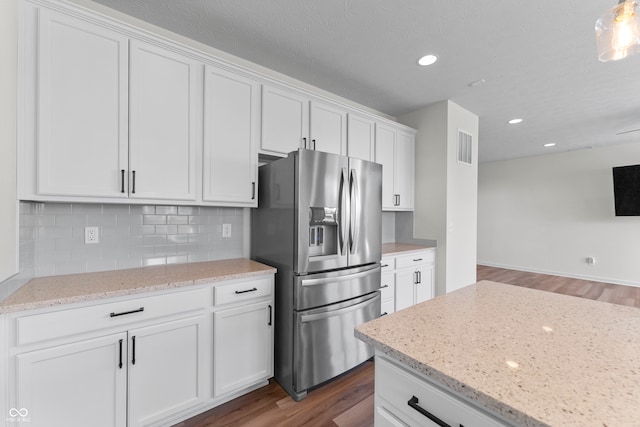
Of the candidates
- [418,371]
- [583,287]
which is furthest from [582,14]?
[583,287]

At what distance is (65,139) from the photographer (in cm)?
157

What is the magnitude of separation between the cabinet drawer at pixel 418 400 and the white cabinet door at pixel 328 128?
7.05 feet

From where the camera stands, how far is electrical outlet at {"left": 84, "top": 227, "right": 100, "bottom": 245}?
6.06 feet

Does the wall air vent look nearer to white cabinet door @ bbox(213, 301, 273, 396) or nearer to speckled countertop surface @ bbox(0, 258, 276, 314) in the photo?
speckled countertop surface @ bbox(0, 258, 276, 314)

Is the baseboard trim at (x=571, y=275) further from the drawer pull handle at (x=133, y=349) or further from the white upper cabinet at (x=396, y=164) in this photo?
the drawer pull handle at (x=133, y=349)

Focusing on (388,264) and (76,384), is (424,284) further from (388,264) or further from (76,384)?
(76,384)

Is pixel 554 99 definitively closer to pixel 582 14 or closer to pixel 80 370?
pixel 582 14

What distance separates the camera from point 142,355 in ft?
5.04

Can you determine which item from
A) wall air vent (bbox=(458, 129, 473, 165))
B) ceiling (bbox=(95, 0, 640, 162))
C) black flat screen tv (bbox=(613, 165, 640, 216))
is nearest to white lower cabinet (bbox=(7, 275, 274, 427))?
ceiling (bbox=(95, 0, 640, 162))

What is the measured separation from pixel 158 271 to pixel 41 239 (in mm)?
701

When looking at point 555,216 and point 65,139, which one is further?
point 555,216

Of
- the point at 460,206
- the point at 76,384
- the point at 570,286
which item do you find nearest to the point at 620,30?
the point at 460,206

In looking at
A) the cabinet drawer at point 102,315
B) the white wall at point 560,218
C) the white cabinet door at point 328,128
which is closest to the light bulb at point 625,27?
the white cabinet door at point 328,128

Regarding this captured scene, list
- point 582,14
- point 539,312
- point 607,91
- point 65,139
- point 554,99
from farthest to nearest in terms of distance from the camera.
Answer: point 554,99 < point 607,91 < point 582,14 < point 65,139 < point 539,312
